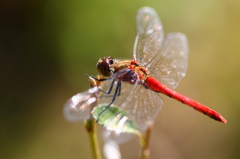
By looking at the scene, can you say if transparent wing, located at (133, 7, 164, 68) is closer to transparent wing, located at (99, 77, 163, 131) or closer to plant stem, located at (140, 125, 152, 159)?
transparent wing, located at (99, 77, 163, 131)

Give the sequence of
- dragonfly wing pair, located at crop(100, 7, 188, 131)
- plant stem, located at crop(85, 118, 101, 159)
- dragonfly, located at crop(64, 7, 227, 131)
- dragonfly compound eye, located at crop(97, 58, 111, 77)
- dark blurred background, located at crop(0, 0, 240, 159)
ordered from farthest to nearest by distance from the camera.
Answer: dark blurred background, located at crop(0, 0, 240, 159)
dragonfly wing pair, located at crop(100, 7, 188, 131)
dragonfly compound eye, located at crop(97, 58, 111, 77)
dragonfly, located at crop(64, 7, 227, 131)
plant stem, located at crop(85, 118, 101, 159)

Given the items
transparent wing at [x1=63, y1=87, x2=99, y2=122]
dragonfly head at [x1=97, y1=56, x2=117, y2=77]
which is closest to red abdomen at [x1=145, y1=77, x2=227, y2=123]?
dragonfly head at [x1=97, y1=56, x2=117, y2=77]

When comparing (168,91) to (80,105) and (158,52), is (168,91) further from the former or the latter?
(80,105)

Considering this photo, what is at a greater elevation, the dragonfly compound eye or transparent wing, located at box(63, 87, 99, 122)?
the dragonfly compound eye

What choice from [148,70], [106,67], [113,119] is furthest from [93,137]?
[148,70]

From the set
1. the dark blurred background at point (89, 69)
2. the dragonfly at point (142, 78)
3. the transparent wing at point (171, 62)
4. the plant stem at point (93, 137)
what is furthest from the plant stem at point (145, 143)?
the dark blurred background at point (89, 69)

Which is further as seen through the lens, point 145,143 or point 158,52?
point 158,52

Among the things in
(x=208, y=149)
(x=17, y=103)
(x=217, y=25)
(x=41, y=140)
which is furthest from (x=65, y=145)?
(x=217, y=25)
